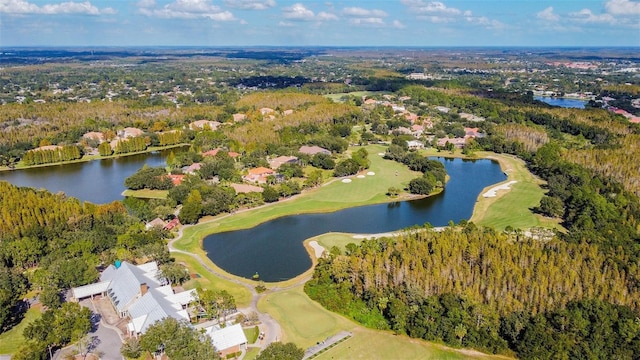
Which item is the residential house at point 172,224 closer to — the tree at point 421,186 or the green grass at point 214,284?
the green grass at point 214,284

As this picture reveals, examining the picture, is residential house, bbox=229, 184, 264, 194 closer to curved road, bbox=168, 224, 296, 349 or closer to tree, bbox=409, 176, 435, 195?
curved road, bbox=168, 224, 296, 349

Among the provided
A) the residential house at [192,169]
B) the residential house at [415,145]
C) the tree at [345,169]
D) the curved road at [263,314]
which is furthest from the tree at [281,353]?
the residential house at [415,145]

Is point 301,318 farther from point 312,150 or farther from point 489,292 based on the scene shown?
point 312,150

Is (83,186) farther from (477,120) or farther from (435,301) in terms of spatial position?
(477,120)

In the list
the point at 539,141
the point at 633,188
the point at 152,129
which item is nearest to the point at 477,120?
the point at 539,141

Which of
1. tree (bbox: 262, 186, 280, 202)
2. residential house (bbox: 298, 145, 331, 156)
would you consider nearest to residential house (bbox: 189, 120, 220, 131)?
residential house (bbox: 298, 145, 331, 156)

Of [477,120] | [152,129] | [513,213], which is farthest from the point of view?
[477,120]

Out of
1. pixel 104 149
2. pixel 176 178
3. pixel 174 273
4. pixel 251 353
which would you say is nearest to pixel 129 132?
pixel 104 149
